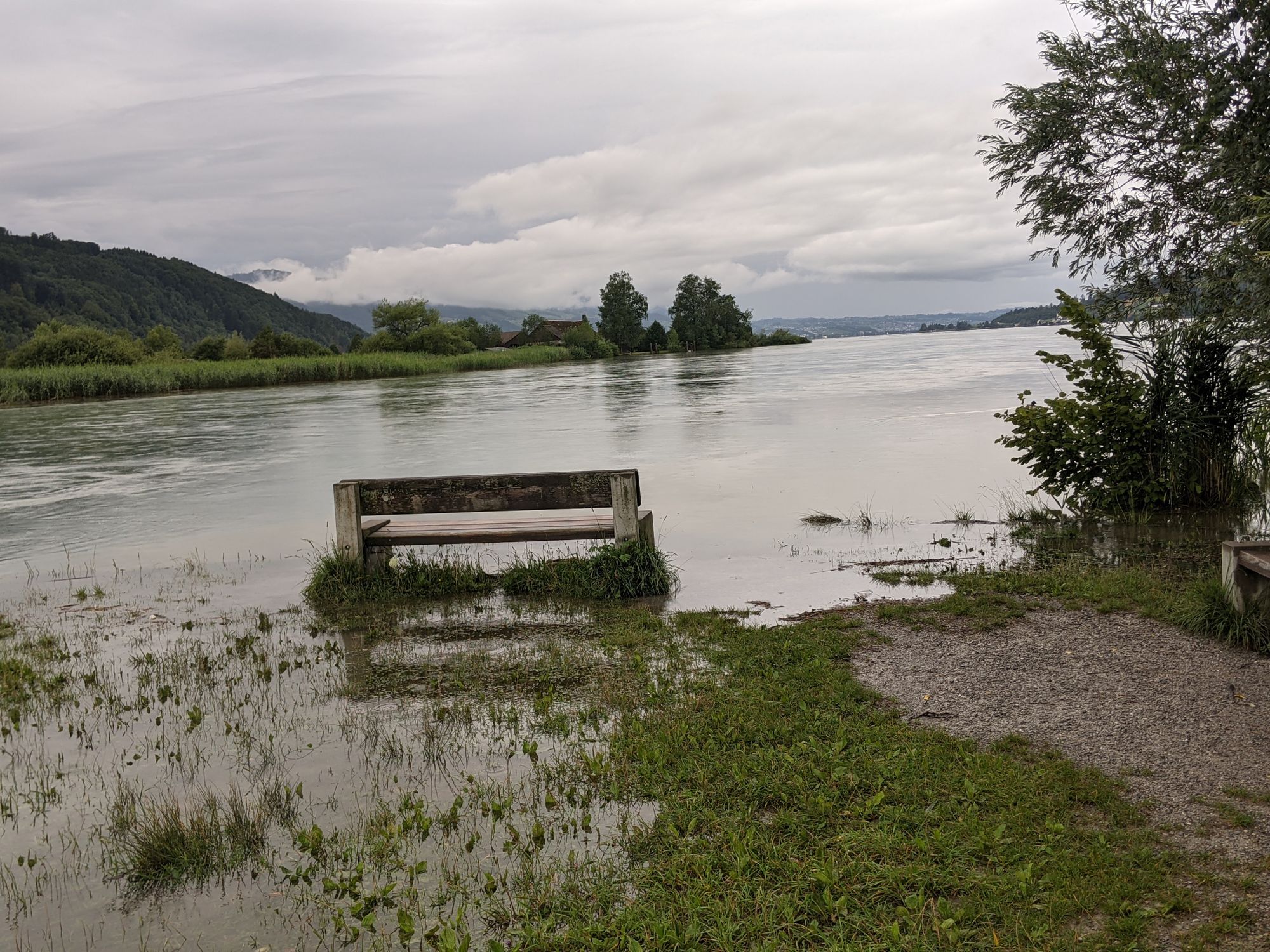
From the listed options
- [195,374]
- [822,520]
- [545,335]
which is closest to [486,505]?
[822,520]

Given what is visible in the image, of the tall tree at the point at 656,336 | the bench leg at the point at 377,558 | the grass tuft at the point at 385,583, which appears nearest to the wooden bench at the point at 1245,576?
the grass tuft at the point at 385,583

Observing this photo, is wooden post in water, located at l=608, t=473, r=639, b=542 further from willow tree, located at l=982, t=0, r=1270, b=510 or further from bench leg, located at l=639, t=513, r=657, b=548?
willow tree, located at l=982, t=0, r=1270, b=510

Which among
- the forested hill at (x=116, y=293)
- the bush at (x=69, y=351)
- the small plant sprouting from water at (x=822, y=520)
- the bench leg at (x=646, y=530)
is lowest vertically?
the small plant sprouting from water at (x=822, y=520)

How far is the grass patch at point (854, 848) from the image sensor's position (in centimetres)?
315

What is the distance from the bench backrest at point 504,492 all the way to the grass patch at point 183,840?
3800mm

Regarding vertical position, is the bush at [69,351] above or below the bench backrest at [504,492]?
above

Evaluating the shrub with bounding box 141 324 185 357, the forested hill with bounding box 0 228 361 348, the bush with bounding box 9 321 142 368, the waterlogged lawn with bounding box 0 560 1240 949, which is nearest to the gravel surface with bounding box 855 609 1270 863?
the waterlogged lawn with bounding box 0 560 1240 949

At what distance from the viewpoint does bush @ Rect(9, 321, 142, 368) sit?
2899 inches

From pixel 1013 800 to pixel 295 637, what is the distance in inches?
212

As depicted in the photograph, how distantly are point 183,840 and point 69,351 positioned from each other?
83061mm

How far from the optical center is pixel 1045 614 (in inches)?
268

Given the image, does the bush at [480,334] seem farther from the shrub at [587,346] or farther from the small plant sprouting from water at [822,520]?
the small plant sprouting from water at [822,520]

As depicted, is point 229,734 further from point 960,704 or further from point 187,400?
point 187,400

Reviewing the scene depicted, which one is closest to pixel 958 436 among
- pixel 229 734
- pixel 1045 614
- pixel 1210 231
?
pixel 1210 231
